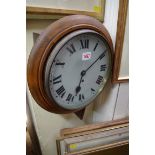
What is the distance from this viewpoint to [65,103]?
0.68 metres

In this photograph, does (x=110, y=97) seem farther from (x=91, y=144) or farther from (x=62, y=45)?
(x=62, y=45)

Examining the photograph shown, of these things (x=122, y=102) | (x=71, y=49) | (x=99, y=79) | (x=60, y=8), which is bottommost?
(x=122, y=102)

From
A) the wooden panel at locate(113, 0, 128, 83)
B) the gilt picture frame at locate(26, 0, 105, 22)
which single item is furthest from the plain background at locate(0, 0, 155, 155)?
the gilt picture frame at locate(26, 0, 105, 22)

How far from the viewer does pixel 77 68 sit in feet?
2.18

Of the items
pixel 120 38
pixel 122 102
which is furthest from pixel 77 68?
pixel 122 102

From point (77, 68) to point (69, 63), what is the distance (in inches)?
1.7

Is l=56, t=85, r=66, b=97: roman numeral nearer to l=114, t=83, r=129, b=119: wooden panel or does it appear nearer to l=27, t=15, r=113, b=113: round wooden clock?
l=27, t=15, r=113, b=113: round wooden clock

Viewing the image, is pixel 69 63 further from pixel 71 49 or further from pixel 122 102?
pixel 122 102

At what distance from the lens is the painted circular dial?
23.5 inches

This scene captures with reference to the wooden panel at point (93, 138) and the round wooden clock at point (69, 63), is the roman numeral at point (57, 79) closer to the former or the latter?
the round wooden clock at point (69, 63)

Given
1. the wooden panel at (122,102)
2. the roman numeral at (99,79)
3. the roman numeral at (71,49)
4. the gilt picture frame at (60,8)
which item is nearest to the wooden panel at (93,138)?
the wooden panel at (122,102)

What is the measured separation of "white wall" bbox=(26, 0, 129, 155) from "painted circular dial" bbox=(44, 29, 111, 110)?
118mm
